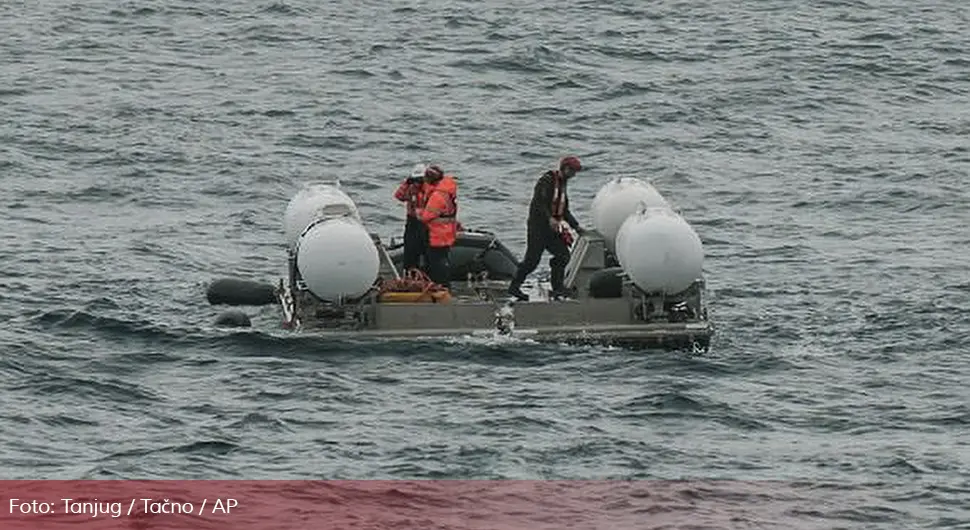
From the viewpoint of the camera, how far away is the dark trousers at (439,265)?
31.5 meters

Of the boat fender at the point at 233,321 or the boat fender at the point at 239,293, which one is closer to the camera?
the boat fender at the point at 233,321

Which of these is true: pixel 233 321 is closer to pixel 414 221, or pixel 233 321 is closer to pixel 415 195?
pixel 414 221

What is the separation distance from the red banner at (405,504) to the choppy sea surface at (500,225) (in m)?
0.19

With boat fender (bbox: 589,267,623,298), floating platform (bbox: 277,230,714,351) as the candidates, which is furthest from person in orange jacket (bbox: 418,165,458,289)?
boat fender (bbox: 589,267,623,298)

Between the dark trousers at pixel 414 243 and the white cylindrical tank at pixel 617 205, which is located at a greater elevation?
the white cylindrical tank at pixel 617 205

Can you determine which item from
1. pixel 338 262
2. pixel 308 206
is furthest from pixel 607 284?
pixel 308 206

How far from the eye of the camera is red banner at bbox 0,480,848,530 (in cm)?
2250

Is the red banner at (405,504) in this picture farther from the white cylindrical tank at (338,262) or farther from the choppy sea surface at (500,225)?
the white cylindrical tank at (338,262)

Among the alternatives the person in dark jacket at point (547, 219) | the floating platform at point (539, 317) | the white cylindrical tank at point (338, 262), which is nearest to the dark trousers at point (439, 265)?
the floating platform at point (539, 317)

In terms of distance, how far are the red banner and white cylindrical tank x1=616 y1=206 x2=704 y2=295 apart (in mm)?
5796

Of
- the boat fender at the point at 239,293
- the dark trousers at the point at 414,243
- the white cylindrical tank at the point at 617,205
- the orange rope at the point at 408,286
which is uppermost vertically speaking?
the white cylindrical tank at the point at 617,205

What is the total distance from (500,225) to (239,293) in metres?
8.31

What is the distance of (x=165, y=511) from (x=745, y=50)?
1500 inches

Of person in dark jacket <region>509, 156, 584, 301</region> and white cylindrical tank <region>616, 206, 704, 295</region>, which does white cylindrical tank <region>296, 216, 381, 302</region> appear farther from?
white cylindrical tank <region>616, 206, 704, 295</region>
